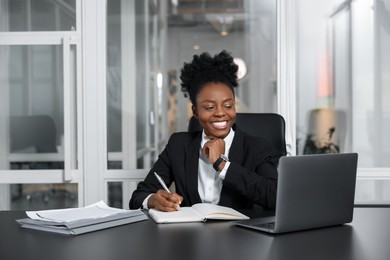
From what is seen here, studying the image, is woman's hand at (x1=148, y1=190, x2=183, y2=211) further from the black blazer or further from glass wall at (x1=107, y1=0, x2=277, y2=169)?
glass wall at (x1=107, y1=0, x2=277, y2=169)

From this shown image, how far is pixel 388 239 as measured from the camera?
5.31ft

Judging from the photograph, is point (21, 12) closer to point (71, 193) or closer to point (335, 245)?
point (71, 193)

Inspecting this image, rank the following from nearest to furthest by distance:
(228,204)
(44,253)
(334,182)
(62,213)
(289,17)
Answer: (44,253) → (334,182) → (62,213) → (228,204) → (289,17)

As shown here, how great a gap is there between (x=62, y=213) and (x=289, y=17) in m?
2.26

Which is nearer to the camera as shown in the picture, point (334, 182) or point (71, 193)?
point (334, 182)

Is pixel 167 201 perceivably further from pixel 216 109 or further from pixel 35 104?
pixel 35 104

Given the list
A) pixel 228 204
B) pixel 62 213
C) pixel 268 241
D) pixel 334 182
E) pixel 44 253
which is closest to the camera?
pixel 44 253

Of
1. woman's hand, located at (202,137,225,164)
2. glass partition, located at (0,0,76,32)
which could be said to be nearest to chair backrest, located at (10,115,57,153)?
glass partition, located at (0,0,76,32)

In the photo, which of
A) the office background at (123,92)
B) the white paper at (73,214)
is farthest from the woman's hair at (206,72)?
the office background at (123,92)

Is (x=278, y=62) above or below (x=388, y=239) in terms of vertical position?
above

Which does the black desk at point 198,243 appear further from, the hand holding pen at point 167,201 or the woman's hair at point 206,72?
the woman's hair at point 206,72

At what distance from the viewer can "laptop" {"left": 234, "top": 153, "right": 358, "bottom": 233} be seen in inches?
65.0

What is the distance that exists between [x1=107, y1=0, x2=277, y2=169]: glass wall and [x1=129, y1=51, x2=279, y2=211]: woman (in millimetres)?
1294

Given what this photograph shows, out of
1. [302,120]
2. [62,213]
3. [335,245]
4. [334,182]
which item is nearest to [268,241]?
[335,245]
